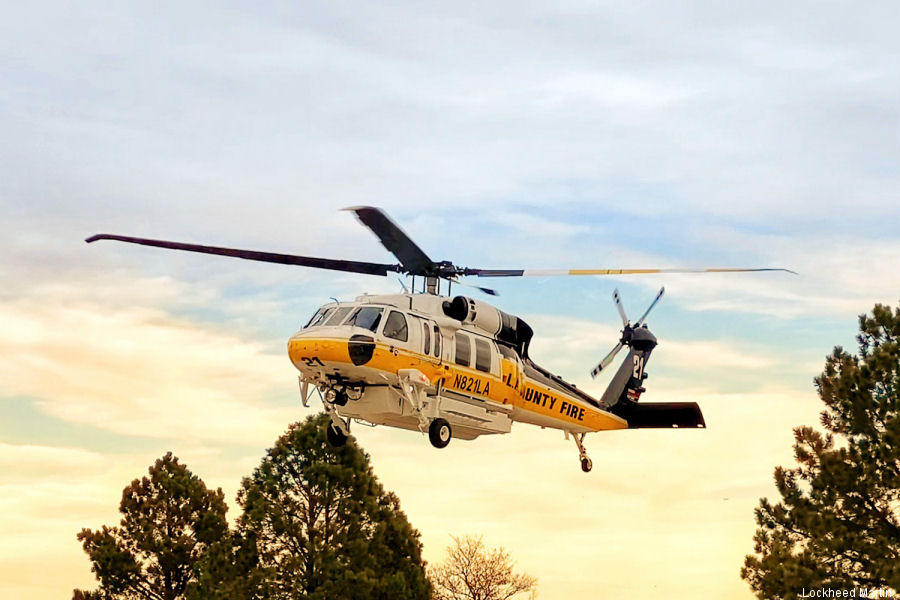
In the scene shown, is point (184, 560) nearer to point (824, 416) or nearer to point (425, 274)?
point (425, 274)

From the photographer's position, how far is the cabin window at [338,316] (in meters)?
31.5

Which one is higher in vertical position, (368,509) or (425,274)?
(425,274)

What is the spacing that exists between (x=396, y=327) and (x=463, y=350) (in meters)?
2.62

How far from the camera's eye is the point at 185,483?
51.6 m

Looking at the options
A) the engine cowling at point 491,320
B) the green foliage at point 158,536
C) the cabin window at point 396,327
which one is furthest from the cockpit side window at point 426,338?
the green foliage at point 158,536

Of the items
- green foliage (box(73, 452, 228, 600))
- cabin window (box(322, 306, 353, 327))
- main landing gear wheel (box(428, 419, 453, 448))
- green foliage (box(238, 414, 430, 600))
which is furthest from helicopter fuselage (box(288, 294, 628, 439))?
green foliage (box(73, 452, 228, 600))

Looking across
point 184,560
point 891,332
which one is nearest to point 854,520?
point 891,332

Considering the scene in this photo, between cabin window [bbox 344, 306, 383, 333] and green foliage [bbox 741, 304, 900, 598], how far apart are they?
13.7 meters

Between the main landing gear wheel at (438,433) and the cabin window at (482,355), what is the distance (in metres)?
2.13

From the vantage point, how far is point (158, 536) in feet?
167

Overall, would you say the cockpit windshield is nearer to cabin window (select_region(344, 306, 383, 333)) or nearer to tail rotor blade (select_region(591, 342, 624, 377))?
cabin window (select_region(344, 306, 383, 333))

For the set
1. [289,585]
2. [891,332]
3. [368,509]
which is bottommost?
[289,585]

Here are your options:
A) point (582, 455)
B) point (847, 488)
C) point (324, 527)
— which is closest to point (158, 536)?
point (324, 527)

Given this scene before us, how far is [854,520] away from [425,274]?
47.2 ft
